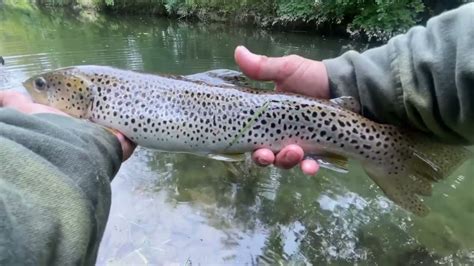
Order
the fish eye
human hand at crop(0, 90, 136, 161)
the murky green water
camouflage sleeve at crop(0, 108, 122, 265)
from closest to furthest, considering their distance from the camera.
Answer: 1. camouflage sleeve at crop(0, 108, 122, 265)
2. human hand at crop(0, 90, 136, 161)
3. the fish eye
4. the murky green water

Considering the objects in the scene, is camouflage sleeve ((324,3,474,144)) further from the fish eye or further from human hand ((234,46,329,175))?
the fish eye

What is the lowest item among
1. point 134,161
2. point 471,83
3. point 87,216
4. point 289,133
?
point 134,161

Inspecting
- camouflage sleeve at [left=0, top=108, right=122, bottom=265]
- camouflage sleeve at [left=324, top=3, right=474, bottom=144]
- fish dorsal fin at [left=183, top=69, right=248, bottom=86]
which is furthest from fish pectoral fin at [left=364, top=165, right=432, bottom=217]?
camouflage sleeve at [left=0, top=108, right=122, bottom=265]

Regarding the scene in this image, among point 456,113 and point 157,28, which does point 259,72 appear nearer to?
point 456,113

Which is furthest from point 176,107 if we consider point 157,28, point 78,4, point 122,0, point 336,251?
point 78,4

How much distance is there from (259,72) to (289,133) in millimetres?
500

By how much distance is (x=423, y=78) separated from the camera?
8.21ft

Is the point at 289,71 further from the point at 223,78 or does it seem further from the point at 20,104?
the point at 20,104

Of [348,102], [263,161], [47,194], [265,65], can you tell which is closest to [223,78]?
[265,65]

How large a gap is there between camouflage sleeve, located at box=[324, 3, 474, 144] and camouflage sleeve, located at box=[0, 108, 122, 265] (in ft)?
5.67

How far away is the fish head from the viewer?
9.96 ft

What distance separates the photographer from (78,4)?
119 ft

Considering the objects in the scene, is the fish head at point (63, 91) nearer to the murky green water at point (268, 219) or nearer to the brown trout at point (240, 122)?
the brown trout at point (240, 122)

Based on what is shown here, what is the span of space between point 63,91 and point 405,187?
90.5 inches
